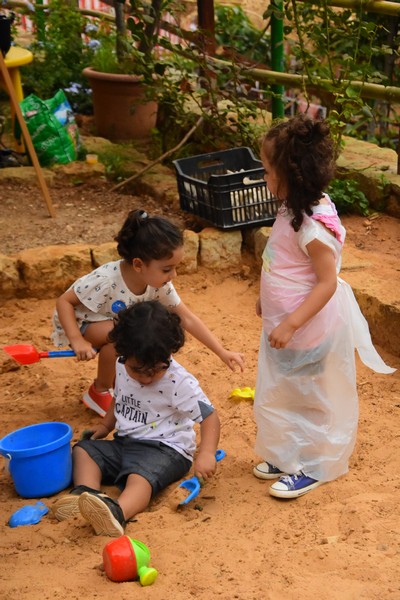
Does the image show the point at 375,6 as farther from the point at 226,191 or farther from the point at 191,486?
the point at 191,486

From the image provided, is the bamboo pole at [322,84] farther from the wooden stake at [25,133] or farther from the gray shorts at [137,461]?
the gray shorts at [137,461]

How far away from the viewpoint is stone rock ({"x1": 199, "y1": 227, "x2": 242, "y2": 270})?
4914mm

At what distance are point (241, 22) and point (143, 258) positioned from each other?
7.34 m

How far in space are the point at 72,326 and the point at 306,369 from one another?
0.96 m

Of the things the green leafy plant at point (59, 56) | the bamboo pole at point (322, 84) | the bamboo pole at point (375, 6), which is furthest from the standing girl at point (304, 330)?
the green leafy plant at point (59, 56)

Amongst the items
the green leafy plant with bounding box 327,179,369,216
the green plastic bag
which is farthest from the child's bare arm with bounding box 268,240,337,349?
the green plastic bag

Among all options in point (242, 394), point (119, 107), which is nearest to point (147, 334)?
point (242, 394)

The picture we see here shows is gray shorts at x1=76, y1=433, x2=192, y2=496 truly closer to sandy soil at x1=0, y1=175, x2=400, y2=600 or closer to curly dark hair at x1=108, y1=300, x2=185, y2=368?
sandy soil at x1=0, y1=175, x2=400, y2=600

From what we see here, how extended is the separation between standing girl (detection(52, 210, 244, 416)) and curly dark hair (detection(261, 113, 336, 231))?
0.54m

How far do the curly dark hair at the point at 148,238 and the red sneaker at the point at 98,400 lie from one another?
2.16ft

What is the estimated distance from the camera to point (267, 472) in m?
3.04

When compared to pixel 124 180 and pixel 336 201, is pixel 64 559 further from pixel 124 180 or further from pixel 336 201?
pixel 124 180

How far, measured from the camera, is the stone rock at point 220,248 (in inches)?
193

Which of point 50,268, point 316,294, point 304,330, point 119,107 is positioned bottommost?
point 50,268
